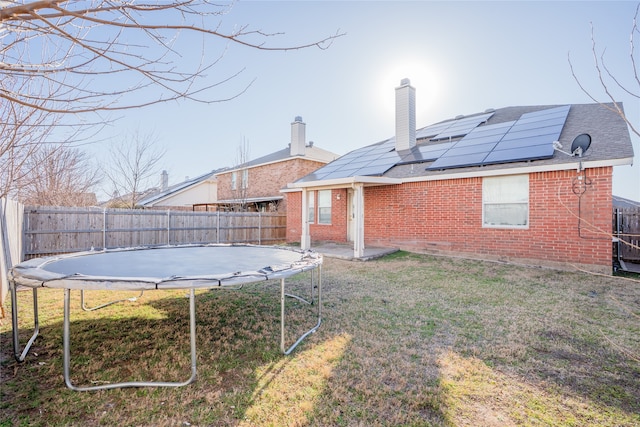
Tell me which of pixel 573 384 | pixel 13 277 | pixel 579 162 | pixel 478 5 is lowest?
pixel 573 384

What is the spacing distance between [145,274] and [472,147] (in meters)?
9.22

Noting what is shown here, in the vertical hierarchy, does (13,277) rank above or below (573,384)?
above

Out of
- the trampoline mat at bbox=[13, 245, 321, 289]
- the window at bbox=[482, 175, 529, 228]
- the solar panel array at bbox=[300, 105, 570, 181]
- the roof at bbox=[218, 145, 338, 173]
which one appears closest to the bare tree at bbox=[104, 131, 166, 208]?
the roof at bbox=[218, 145, 338, 173]

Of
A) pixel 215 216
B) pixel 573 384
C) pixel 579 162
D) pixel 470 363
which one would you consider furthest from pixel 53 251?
pixel 579 162

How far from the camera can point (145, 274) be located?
322 cm

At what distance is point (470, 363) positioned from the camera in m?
3.07

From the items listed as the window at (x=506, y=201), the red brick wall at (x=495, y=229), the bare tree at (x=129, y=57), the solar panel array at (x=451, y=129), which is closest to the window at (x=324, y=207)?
the red brick wall at (x=495, y=229)

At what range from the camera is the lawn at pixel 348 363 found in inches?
90.4

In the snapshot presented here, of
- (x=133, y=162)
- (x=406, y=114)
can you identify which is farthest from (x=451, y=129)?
(x=133, y=162)

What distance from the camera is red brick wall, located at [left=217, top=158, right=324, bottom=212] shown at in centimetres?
1761

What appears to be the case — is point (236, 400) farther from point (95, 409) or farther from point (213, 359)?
point (95, 409)

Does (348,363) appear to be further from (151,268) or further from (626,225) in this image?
(626,225)

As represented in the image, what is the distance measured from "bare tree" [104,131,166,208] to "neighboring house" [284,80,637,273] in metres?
9.01

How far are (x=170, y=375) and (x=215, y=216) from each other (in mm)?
10510
